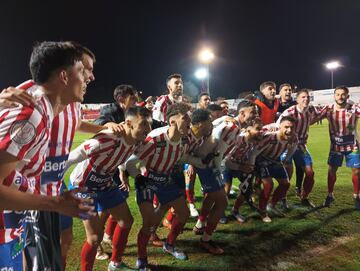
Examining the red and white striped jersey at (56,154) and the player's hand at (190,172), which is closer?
the red and white striped jersey at (56,154)

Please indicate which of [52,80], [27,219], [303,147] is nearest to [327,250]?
[303,147]

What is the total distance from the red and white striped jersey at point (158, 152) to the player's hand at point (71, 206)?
7.47ft

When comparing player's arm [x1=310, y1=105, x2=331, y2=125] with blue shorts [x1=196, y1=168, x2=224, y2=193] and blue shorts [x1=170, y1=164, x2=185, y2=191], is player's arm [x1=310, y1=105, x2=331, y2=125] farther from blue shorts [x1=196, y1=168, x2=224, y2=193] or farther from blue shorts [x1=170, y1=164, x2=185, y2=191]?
blue shorts [x1=170, y1=164, x2=185, y2=191]

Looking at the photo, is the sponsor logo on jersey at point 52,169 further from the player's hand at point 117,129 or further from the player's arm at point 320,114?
the player's arm at point 320,114

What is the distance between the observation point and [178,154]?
4055 mm

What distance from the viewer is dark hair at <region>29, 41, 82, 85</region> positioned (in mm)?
1967

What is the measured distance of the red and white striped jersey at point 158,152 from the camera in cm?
393

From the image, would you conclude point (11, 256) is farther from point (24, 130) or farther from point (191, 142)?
point (191, 142)

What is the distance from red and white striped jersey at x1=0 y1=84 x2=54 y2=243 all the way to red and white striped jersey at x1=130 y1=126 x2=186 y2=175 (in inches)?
77.8

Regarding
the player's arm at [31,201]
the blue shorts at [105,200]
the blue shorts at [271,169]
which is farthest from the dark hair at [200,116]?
the player's arm at [31,201]

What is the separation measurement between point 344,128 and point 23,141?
5.95 metres

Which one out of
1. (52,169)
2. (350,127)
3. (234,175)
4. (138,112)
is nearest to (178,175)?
(234,175)

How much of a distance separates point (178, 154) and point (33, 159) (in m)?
2.31

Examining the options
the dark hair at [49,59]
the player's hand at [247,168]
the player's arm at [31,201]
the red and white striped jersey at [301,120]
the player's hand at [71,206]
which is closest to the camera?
the player's arm at [31,201]
